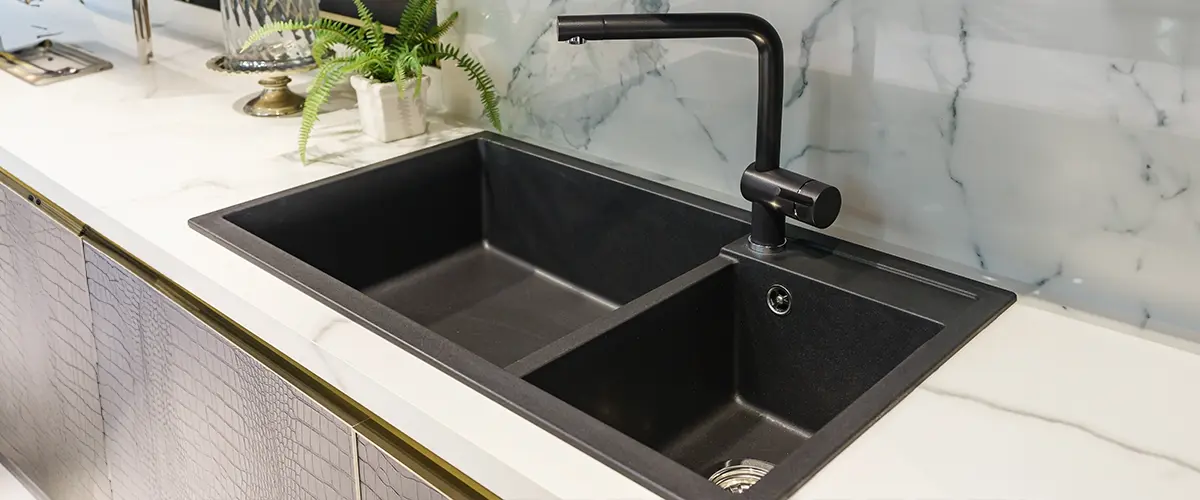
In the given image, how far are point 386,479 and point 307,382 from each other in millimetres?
174

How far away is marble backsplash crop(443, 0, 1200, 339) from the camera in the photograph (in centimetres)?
105

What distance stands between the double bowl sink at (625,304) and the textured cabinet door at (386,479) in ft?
0.35

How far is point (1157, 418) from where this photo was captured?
38.0 inches

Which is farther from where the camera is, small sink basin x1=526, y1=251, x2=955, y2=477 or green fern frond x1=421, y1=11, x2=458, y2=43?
green fern frond x1=421, y1=11, x2=458, y2=43

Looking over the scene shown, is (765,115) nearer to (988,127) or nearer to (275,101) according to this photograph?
(988,127)

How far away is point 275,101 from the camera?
183cm

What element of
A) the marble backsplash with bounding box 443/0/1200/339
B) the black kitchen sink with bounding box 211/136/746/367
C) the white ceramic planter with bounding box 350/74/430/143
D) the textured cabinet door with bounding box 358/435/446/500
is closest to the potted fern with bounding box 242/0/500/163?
the white ceramic planter with bounding box 350/74/430/143

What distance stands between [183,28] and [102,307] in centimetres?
116

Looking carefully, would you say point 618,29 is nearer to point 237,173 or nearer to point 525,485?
point 525,485

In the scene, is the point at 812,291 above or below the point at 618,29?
below

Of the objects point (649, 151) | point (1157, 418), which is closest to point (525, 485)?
point (1157, 418)

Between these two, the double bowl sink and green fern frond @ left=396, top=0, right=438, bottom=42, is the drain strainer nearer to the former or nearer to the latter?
the double bowl sink

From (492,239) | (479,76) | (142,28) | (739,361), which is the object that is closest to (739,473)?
(739,361)

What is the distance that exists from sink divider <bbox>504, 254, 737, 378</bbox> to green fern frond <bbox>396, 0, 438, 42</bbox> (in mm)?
704
